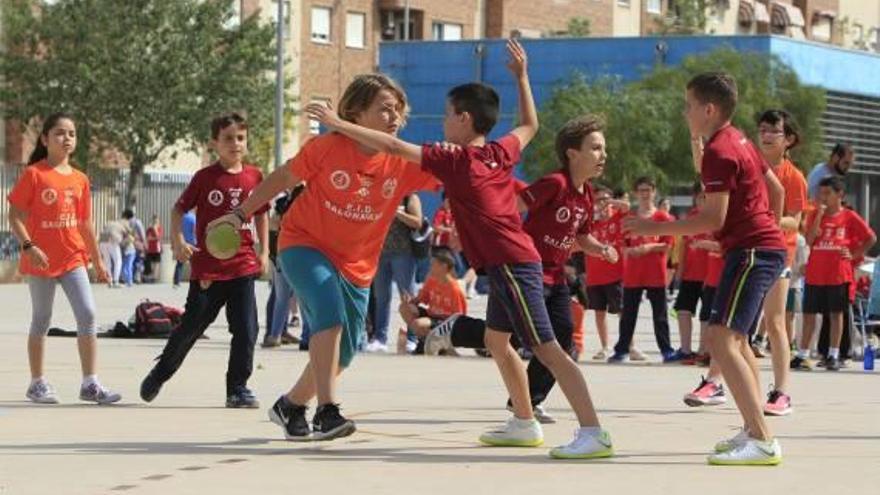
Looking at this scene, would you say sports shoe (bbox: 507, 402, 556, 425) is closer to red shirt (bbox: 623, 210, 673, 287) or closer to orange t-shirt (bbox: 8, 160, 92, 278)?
orange t-shirt (bbox: 8, 160, 92, 278)

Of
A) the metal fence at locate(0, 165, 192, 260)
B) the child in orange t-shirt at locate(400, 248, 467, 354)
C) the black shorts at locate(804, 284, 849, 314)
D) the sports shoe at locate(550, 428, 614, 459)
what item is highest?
the sports shoe at locate(550, 428, 614, 459)

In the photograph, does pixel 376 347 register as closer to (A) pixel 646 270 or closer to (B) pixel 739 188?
(A) pixel 646 270

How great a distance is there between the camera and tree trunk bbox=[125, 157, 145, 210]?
49.8 meters

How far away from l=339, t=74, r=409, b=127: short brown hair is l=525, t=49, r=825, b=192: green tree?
1519 inches

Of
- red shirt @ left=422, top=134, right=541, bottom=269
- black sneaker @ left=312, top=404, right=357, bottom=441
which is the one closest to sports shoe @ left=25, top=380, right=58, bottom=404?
black sneaker @ left=312, top=404, right=357, bottom=441

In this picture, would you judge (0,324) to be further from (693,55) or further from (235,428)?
(693,55)

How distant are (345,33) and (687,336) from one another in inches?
1936

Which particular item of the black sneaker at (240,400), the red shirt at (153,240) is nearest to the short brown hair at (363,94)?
the black sneaker at (240,400)

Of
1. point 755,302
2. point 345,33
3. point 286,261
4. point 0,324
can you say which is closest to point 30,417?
point 286,261

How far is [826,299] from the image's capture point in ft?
62.1

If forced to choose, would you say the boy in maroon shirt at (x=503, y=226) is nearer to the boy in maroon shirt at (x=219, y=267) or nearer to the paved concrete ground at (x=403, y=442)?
the paved concrete ground at (x=403, y=442)

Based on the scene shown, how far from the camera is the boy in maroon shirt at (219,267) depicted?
13.2 m

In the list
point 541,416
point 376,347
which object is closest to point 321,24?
point 376,347

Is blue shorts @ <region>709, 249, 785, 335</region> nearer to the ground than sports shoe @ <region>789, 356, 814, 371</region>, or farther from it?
farther from it
